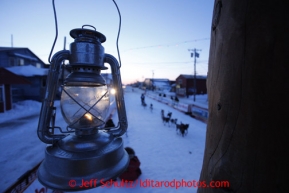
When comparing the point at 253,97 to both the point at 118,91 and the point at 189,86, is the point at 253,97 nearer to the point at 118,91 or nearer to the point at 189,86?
the point at 118,91

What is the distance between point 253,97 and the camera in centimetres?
67

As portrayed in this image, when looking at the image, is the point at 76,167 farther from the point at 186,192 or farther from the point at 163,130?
the point at 163,130

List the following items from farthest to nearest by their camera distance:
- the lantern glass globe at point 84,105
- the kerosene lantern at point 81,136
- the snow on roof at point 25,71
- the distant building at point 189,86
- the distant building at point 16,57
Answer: the distant building at point 189,86 < the distant building at point 16,57 < the snow on roof at point 25,71 < the lantern glass globe at point 84,105 < the kerosene lantern at point 81,136

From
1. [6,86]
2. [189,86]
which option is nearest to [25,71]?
[6,86]

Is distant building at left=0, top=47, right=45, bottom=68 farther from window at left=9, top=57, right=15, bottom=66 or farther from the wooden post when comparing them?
the wooden post

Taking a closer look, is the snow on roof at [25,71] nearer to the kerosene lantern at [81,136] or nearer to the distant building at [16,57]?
the distant building at [16,57]

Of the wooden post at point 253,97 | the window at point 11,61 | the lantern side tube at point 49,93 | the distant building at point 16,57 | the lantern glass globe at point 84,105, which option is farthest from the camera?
the window at point 11,61

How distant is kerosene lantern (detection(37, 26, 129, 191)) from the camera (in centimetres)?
84

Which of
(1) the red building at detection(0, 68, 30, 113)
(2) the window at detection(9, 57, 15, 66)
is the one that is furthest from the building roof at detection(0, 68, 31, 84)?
(2) the window at detection(9, 57, 15, 66)

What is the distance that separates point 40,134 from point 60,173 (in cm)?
28

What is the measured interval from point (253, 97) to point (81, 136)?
0.99m

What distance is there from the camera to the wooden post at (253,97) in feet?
2.07

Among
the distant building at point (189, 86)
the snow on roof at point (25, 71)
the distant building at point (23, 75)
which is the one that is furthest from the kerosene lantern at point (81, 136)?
the distant building at point (189, 86)

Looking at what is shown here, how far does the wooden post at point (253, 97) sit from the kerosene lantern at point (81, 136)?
2.05ft
